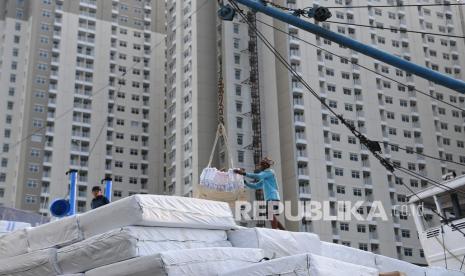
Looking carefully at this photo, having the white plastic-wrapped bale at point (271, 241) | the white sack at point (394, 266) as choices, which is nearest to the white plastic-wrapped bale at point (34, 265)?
the white plastic-wrapped bale at point (271, 241)

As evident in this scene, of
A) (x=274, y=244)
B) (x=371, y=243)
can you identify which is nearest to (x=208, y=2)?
(x=371, y=243)

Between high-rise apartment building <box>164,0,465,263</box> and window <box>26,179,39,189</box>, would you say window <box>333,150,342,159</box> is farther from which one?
window <box>26,179,39,189</box>

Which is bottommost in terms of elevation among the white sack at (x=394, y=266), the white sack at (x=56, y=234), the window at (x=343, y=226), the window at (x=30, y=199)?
the white sack at (x=394, y=266)

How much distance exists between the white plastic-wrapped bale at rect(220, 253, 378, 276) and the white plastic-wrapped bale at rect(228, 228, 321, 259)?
1.72 metres

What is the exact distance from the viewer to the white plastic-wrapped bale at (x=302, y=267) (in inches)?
289

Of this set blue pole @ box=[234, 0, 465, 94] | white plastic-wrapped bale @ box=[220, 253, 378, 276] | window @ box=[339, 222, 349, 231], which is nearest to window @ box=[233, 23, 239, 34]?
window @ box=[339, 222, 349, 231]

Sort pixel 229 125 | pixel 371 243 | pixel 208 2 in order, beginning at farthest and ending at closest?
1. pixel 208 2
2. pixel 229 125
3. pixel 371 243

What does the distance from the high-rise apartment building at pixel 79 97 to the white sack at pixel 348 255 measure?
195 ft

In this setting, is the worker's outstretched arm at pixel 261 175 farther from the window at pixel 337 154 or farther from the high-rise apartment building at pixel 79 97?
the high-rise apartment building at pixel 79 97

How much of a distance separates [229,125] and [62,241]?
175 feet

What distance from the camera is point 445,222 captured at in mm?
16531

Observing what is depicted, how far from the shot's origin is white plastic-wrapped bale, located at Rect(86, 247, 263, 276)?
788cm

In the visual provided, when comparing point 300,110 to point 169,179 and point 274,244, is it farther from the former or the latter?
point 274,244

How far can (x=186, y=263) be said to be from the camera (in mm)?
8125
